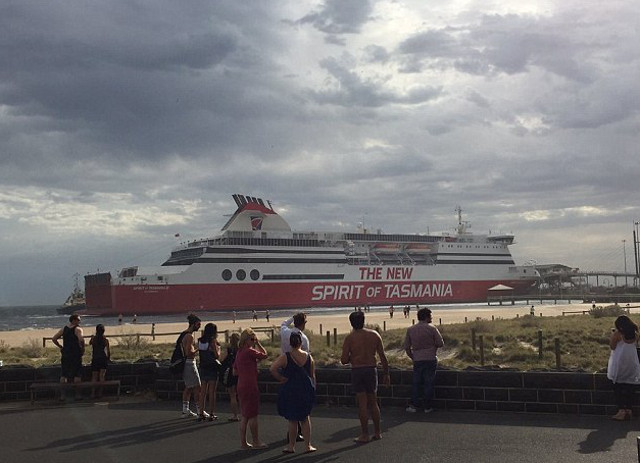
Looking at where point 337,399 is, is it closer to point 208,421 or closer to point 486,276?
point 208,421

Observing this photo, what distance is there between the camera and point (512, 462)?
539cm

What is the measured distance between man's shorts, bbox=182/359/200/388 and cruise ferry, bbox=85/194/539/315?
161 feet

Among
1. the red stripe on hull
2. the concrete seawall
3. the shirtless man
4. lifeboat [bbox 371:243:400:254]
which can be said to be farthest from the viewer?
lifeboat [bbox 371:243:400:254]

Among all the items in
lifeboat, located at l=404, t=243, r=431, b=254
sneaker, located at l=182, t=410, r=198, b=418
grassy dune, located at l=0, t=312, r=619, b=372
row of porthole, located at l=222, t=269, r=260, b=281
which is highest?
lifeboat, located at l=404, t=243, r=431, b=254

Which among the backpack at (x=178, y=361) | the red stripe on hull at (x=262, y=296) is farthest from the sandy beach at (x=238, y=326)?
the backpack at (x=178, y=361)

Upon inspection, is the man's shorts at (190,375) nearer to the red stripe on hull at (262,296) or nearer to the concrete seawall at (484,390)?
the concrete seawall at (484,390)

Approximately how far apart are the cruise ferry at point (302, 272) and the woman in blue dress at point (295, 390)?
5118 cm

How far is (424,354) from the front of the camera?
24.9ft

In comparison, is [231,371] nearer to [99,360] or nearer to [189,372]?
[189,372]

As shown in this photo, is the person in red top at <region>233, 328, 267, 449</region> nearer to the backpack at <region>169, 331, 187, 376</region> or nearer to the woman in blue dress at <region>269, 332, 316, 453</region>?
the woman in blue dress at <region>269, 332, 316, 453</region>

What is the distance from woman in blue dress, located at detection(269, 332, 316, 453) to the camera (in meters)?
5.98

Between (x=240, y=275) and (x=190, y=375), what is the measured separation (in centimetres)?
5158

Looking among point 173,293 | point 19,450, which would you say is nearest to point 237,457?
point 19,450

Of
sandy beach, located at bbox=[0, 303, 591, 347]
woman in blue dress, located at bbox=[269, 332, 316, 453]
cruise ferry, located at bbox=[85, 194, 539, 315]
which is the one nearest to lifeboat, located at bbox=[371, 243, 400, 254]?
cruise ferry, located at bbox=[85, 194, 539, 315]
